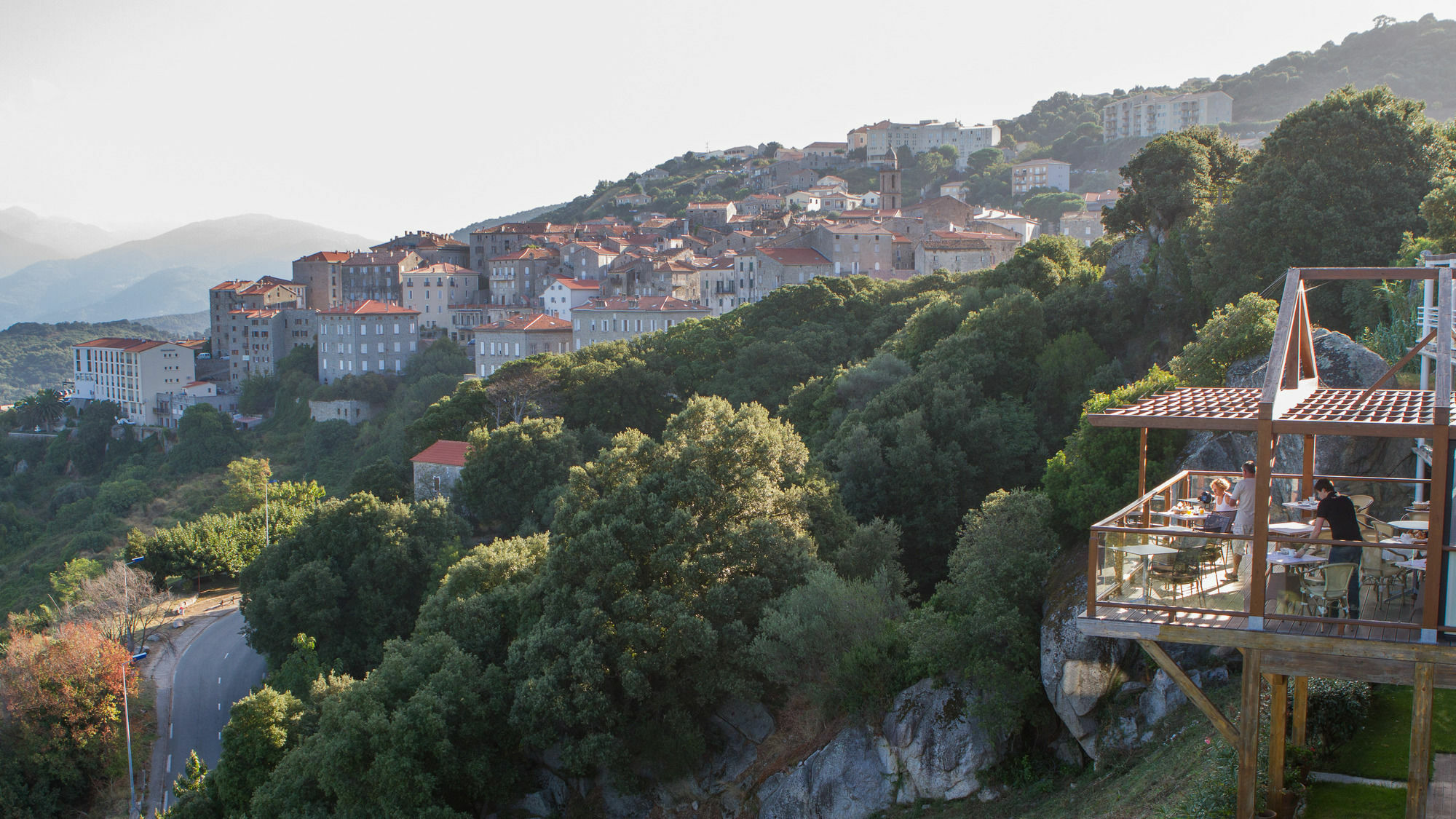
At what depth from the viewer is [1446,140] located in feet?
85.4

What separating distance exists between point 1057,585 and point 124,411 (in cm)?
9757

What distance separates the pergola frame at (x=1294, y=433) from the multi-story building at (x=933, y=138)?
13428cm

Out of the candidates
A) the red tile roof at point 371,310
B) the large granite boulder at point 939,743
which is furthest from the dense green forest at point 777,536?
the red tile roof at point 371,310

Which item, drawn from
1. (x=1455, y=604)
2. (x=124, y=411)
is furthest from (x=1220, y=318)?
(x=124, y=411)

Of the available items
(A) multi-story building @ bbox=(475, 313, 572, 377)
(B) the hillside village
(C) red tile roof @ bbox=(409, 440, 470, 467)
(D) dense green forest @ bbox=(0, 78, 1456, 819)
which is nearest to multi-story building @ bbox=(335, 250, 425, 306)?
(B) the hillside village

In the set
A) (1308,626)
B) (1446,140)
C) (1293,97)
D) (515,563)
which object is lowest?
(515,563)

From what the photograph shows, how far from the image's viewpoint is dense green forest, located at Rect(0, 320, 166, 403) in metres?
144

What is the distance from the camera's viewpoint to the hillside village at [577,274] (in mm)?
72500

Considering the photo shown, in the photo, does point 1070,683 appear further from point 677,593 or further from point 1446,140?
point 1446,140

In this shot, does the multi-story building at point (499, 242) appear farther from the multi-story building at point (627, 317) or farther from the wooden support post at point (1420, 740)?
the wooden support post at point (1420, 740)

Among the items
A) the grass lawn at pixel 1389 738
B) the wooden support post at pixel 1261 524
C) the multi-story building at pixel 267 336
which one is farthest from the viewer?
the multi-story building at pixel 267 336

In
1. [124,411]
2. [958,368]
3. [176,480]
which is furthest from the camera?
[124,411]

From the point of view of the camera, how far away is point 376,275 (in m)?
96.6

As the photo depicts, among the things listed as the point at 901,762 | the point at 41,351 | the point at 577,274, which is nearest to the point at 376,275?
the point at 577,274
